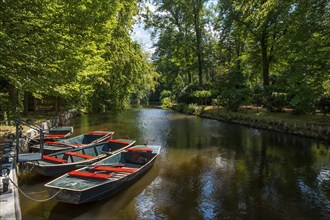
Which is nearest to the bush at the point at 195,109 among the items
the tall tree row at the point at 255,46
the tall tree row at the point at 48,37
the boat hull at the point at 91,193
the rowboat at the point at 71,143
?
the tall tree row at the point at 255,46

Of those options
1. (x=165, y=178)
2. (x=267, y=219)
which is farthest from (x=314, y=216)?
(x=165, y=178)

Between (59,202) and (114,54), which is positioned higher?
(114,54)

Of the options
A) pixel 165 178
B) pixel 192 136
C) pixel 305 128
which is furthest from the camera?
pixel 192 136

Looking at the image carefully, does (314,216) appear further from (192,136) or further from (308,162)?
(192,136)

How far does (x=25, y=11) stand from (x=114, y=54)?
477 inches

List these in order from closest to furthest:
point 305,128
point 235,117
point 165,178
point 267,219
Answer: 1. point 267,219
2. point 165,178
3. point 305,128
4. point 235,117

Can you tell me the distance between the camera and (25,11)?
7633 mm

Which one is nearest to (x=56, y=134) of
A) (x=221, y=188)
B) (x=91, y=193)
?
(x=91, y=193)

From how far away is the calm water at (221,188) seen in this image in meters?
7.06

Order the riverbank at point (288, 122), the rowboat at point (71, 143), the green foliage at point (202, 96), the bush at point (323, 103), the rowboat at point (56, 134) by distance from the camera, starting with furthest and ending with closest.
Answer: the green foliage at point (202, 96), the bush at point (323, 103), the riverbank at point (288, 122), the rowboat at point (56, 134), the rowboat at point (71, 143)

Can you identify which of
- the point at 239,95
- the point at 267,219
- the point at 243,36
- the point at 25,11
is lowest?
the point at 267,219

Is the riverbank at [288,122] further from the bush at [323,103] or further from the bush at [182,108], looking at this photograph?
the bush at [182,108]

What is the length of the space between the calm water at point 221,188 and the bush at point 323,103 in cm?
484

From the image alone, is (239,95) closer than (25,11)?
No
